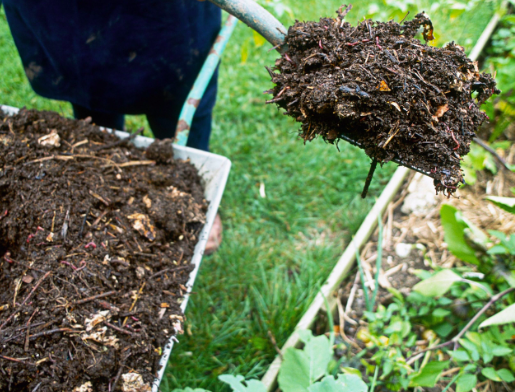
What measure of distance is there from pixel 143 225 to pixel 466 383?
4.20 feet

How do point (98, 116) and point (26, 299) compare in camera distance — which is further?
point (98, 116)

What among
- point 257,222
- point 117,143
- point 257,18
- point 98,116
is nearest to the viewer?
point 257,18

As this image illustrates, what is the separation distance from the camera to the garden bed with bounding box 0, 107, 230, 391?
100cm

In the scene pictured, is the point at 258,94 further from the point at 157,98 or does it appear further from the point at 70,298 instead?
the point at 70,298

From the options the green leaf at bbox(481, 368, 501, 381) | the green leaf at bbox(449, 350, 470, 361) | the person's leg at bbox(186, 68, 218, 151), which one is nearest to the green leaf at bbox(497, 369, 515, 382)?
the green leaf at bbox(481, 368, 501, 381)

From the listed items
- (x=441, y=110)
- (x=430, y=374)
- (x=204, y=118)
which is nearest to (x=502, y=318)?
(x=430, y=374)

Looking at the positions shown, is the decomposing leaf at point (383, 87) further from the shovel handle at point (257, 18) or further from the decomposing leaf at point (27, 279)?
the decomposing leaf at point (27, 279)

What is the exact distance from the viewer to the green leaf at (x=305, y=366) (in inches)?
46.6

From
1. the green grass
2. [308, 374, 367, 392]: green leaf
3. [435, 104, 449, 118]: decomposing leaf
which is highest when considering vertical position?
[435, 104, 449, 118]: decomposing leaf

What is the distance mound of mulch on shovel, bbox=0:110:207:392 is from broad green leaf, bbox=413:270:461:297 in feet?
3.09

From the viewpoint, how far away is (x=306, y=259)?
2002 mm

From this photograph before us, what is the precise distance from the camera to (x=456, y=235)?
1.59 meters

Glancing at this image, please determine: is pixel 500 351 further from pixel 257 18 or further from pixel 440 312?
pixel 257 18

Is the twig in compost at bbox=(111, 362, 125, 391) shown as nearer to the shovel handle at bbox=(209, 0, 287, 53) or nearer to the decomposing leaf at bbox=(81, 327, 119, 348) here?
the decomposing leaf at bbox=(81, 327, 119, 348)
